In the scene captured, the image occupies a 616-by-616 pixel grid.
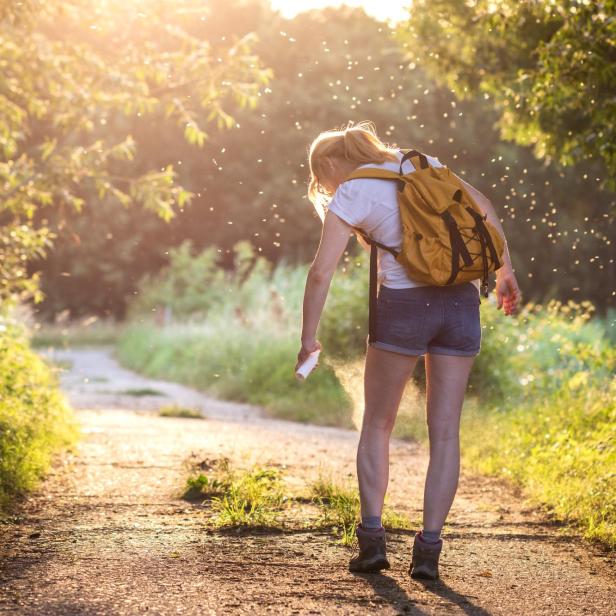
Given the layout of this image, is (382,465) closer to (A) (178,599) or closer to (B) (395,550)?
(B) (395,550)

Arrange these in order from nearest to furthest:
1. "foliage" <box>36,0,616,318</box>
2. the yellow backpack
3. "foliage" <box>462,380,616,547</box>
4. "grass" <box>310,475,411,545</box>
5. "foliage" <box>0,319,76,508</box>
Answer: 1. the yellow backpack
2. "grass" <box>310,475,411,545</box>
3. "foliage" <box>462,380,616,547</box>
4. "foliage" <box>0,319,76,508</box>
5. "foliage" <box>36,0,616,318</box>

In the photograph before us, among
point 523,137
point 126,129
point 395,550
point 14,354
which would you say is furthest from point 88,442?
point 126,129

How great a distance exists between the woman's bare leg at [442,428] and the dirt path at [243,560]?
0.97 ft

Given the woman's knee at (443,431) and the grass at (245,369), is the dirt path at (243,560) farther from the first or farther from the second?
the grass at (245,369)

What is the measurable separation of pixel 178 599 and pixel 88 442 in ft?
16.4

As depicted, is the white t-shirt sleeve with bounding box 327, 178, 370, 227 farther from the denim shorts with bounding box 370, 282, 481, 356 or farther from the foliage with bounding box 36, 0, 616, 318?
the foliage with bounding box 36, 0, 616, 318

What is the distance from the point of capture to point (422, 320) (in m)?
4.13

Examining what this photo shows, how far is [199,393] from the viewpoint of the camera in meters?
16.2

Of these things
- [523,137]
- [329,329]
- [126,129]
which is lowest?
[329,329]

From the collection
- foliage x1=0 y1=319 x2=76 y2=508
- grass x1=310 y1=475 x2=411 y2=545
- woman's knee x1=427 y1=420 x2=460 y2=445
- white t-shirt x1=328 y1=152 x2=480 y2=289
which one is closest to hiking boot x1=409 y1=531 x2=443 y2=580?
woman's knee x1=427 y1=420 x2=460 y2=445

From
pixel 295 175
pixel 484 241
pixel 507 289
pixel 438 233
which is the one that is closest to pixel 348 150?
pixel 438 233

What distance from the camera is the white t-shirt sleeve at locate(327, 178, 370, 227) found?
4.10 meters

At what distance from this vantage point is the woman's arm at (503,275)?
438cm

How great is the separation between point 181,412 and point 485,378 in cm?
337
